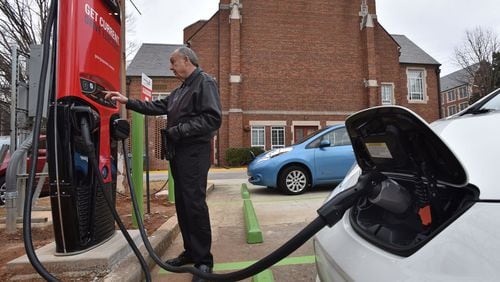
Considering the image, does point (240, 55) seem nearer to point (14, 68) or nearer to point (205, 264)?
point (14, 68)

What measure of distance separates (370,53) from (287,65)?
227 inches

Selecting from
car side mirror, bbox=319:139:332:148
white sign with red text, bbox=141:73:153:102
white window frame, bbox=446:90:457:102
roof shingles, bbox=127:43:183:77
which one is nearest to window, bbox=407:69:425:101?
roof shingles, bbox=127:43:183:77

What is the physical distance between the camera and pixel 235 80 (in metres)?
Answer: 20.7

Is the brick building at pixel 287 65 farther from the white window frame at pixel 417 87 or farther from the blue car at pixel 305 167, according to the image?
the blue car at pixel 305 167

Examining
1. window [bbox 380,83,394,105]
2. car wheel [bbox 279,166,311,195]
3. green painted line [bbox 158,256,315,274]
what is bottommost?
green painted line [bbox 158,256,315,274]

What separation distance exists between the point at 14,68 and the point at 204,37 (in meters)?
18.3

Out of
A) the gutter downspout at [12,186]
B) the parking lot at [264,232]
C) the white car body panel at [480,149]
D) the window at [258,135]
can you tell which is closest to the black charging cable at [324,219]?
the white car body panel at [480,149]

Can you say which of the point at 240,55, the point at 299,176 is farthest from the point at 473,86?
the point at 299,176

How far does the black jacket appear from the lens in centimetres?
257

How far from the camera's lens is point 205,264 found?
2.69 meters

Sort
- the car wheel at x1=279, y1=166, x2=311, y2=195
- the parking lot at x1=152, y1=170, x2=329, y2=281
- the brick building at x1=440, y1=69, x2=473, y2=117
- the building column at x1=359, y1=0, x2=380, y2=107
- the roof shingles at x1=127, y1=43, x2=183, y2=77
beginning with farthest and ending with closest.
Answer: the brick building at x1=440, y1=69, x2=473, y2=117 → the building column at x1=359, y1=0, x2=380, y2=107 → the roof shingles at x1=127, y1=43, x2=183, y2=77 → the car wheel at x1=279, y1=166, x2=311, y2=195 → the parking lot at x1=152, y1=170, x2=329, y2=281

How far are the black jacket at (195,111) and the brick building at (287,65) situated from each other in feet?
58.0

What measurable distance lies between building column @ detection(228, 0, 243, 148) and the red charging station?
58.4ft

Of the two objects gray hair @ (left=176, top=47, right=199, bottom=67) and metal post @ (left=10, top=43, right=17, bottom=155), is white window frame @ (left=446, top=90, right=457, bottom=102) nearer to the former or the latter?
gray hair @ (left=176, top=47, right=199, bottom=67)
